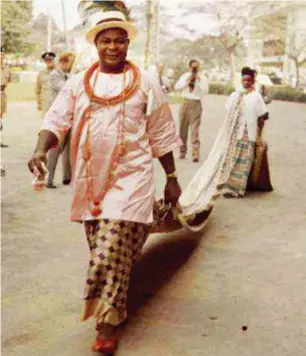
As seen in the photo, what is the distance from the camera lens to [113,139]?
11.0 feet

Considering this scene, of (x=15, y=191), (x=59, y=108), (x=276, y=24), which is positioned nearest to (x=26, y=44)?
(x=276, y=24)

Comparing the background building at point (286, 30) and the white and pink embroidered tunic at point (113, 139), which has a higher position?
the background building at point (286, 30)

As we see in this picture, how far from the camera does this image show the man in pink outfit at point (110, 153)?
3283 mm

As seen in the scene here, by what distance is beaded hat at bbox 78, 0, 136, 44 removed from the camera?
3.39 m

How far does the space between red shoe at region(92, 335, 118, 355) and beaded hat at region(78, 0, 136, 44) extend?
5.32ft

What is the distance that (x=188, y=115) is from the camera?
420 inches

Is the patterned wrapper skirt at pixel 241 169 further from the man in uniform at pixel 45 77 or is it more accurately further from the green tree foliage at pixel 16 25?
the green tree foliage at pixel 16 25

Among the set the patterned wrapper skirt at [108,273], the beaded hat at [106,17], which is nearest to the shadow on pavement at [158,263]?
the patterned wrapper skirt at [108,273]

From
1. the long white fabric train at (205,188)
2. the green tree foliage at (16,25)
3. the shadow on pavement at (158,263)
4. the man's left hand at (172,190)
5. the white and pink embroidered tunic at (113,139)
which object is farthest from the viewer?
the green tree foliage at (16,25)

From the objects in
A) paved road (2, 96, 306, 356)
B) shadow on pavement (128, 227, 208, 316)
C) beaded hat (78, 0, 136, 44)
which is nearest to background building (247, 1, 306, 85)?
paved road (2, 96, 306, 356)

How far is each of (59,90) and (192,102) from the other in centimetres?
346

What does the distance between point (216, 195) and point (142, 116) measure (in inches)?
111

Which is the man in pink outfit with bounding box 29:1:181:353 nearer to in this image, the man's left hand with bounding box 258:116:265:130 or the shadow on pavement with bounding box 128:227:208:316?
the shadow on pavement with bounding box 128:227:208:316

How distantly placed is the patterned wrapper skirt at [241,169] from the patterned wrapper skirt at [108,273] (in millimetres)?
4331
